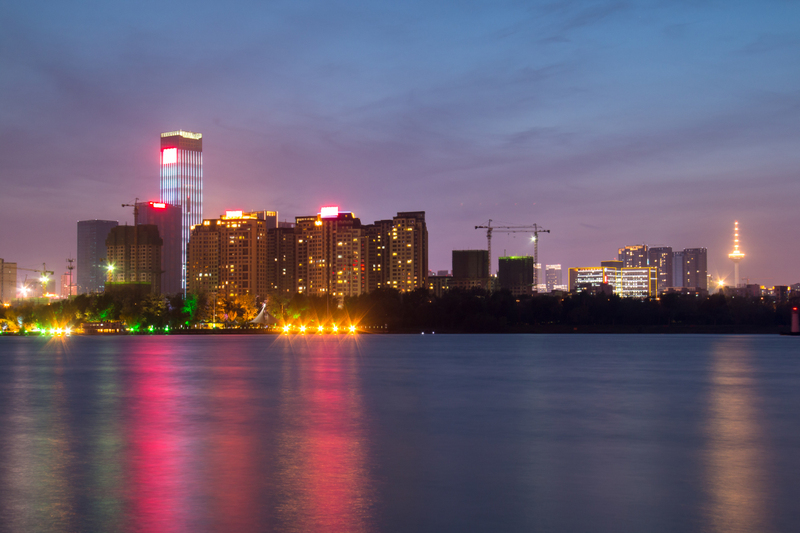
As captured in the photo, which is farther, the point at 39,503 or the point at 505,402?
the point at 505,402

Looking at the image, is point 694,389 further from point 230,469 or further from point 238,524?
point 238,524

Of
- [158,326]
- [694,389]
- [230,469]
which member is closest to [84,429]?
[230,469]

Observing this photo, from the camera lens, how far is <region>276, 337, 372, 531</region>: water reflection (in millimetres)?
10938

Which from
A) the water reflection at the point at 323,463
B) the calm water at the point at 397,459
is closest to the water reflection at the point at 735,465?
the calm water at the point at 397,459

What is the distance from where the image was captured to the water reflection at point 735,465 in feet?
36.1

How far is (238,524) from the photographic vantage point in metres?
10.6

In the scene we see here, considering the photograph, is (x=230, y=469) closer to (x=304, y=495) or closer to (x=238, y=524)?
(x=304, y=495)

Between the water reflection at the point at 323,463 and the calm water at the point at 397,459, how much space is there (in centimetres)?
6

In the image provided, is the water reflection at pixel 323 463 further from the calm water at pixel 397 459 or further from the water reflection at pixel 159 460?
the water reflection at pixel 159 460

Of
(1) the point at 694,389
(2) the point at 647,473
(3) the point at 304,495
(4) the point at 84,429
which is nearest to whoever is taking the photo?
(3) the point at 304,495

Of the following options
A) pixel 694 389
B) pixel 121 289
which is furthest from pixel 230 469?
pixel 121 289

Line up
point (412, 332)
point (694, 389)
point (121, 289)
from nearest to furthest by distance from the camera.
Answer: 1. point (694, 389)
2. point (412, 332)
3. point (121, 289)

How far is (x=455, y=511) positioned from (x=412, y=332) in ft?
473

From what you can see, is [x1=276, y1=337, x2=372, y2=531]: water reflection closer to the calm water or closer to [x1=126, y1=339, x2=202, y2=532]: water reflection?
the calm water
